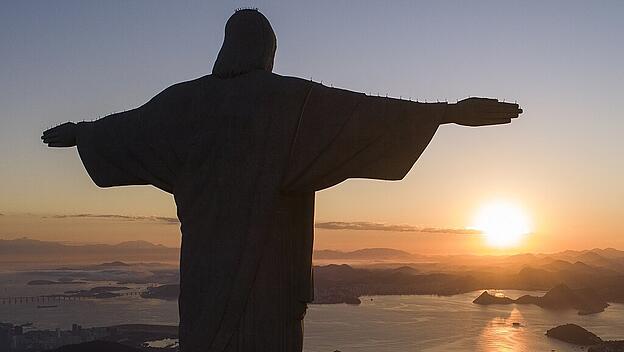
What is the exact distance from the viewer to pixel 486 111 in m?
3.37

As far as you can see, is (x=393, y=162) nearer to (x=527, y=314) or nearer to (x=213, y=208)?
(x=213, y=208)

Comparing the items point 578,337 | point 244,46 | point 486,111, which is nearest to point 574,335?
point 578,337

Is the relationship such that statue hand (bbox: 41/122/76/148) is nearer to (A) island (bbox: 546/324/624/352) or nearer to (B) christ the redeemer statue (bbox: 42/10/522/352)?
(B) christ the redeemer statue (bbox: 42/10/522/352)

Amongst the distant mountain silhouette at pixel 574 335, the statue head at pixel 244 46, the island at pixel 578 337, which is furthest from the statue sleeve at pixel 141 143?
the distant mountain silhouette at pixel 574 335

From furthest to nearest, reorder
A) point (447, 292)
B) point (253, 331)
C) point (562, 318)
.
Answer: point (447, 292) → point (562, 318) → point (253, 331)

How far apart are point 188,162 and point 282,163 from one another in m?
0.56

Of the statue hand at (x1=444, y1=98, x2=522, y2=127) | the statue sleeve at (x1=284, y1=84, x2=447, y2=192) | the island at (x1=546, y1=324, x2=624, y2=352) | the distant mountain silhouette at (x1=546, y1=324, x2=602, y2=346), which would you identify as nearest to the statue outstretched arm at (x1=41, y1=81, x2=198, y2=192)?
the statue sleeve at (x1=284, y1=84, x2=447, y2=192)

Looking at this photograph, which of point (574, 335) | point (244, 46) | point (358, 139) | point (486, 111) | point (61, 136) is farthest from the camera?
point (574, 335)

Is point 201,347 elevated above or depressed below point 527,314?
above

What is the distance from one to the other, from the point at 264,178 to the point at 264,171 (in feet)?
0.12

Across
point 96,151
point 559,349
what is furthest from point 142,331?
point 96,151

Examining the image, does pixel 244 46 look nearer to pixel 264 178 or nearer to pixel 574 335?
pixel 264 178

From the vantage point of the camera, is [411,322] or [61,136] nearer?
[61,136]

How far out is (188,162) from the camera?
373 centimetres
